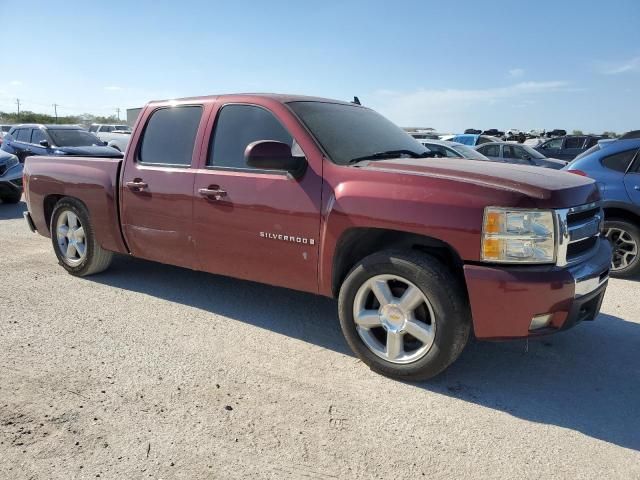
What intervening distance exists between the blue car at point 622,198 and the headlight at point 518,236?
3.46 metres

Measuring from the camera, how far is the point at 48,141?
13.5 m

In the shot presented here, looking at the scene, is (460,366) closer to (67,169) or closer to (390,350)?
(390,350)

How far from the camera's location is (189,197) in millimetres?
4277

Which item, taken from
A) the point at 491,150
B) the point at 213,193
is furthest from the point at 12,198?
the point at 491,150

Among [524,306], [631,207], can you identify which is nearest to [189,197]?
[524,306]

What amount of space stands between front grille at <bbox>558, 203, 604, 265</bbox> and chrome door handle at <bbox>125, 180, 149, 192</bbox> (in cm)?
335

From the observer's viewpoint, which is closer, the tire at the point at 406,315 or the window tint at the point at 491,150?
the tire at the point at 406,315

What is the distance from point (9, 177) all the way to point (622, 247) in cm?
1117

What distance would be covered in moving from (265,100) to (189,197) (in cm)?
100

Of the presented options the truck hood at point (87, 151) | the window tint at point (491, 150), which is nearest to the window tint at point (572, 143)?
the window tint at point (491, 150)

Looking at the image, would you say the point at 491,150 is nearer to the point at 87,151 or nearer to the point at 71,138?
the point at 87,151

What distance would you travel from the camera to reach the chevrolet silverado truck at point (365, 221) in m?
2.99

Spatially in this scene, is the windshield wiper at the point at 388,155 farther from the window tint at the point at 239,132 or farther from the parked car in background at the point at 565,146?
the parked car in background at the point at 565,146

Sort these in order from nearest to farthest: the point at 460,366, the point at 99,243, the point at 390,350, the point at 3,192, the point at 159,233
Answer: the point at 390,350
the point at 460,366
the point at 159,233
the point at 99,243
the point at 3,192
